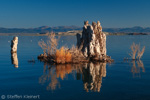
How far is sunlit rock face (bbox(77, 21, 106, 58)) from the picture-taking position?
738 inches

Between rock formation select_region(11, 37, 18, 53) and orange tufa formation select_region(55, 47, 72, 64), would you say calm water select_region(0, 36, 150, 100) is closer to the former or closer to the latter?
orange tufa formation select_region(55, 47, 72, 64)

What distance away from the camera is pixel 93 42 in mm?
18859

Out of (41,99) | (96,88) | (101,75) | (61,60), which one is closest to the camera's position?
(41,99)

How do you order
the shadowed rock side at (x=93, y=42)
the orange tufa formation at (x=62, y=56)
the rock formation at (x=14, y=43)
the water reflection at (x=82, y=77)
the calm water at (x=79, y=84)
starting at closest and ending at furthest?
the calm water at (x=79, y=84)
the water reflection at (x=82, y=77)
the orange tufa formation at (x=62, y=56)
the shadowed rock side at (x=93, y=42)
the rock formation at (x=14, y=43)

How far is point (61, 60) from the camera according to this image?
17.1 m

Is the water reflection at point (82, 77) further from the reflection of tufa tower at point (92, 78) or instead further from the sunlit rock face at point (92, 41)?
the sunlit rock face at point (92, 41)

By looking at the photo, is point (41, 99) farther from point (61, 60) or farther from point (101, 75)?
point (61, 60)

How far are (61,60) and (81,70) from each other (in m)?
2.90

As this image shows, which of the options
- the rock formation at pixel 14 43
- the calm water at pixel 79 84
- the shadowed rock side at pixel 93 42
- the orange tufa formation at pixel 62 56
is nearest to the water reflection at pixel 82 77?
the calm water at pixel 79 84

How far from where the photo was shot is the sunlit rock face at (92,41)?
18.8m

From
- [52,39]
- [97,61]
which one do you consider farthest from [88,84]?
[52,39]

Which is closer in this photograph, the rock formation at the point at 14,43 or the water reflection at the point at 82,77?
the water reflection at the point at 82,77

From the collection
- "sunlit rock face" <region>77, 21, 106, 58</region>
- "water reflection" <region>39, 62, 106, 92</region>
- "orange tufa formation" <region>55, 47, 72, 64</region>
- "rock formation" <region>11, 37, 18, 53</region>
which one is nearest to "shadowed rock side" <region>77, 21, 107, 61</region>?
"sunlit rock face" <region>77, 21, 106, 58</region>

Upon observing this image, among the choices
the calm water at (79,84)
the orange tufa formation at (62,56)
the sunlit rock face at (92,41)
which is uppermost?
the sunlit rock face at (92,41)
